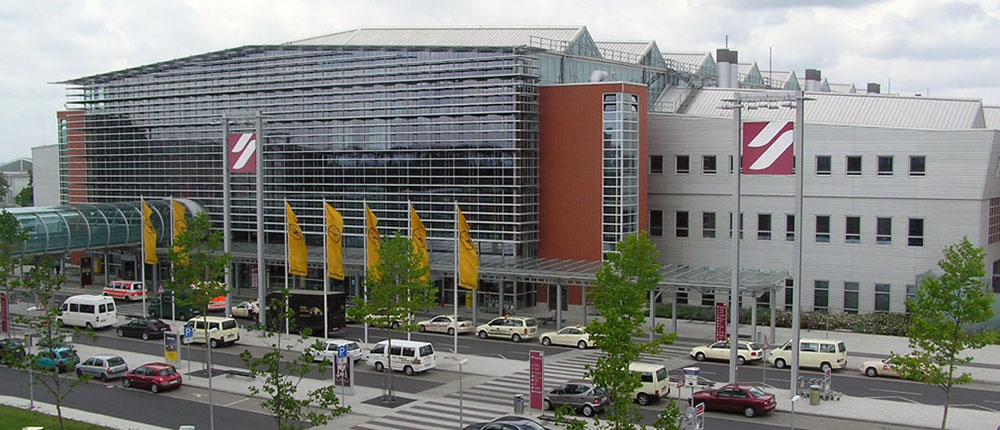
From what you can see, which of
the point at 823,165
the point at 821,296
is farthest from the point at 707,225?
the point at 821,296

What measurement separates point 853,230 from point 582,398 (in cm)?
3111

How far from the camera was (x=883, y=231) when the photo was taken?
59.2 meters

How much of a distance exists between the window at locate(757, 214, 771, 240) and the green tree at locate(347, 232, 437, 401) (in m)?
28.4

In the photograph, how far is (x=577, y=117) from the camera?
203ft

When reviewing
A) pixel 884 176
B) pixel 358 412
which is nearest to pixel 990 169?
pixel 884 176

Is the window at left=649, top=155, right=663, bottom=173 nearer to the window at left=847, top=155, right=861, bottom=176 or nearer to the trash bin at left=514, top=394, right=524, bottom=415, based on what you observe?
the window at left=847, top=155, right=861, bottom=176

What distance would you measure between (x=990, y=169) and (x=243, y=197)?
5332 centimetres

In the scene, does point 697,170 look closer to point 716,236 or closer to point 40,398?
point 716,236

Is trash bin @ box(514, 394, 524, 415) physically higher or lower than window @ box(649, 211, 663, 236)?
lower

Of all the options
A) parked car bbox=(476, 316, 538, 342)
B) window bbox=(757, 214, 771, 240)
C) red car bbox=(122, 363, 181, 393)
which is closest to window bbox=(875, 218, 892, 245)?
window bbox=(757, 214, 771, 240)

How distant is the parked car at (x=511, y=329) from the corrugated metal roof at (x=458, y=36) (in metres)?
23.1

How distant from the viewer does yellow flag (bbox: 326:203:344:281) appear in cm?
5212

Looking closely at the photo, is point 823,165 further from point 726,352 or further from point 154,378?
point 154,378

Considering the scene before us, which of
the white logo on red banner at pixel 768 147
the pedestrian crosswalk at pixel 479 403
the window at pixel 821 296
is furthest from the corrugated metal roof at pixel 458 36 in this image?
the white logo on red banner at pixel 768 147
